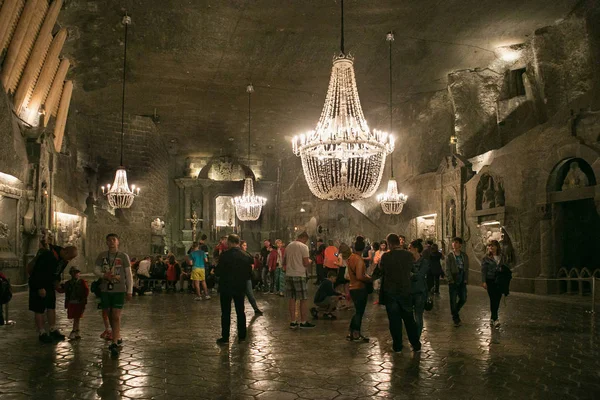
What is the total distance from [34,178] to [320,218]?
10.8 meters

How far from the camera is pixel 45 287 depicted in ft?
20.3

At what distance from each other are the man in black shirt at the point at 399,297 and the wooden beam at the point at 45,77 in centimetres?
1013

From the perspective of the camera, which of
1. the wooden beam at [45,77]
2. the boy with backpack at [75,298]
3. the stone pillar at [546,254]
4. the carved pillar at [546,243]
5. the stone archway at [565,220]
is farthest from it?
the wooden beam at [45,77]

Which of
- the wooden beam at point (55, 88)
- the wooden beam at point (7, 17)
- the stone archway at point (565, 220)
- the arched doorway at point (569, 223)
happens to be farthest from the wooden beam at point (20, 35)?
Result: the arched doorway at point (569, 223)

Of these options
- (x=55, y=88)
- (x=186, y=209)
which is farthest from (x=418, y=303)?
(x=186, y=209)

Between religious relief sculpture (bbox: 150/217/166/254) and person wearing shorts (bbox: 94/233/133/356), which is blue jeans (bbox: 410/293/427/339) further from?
religious relief sculpture (bbox: 150/217/166/254)

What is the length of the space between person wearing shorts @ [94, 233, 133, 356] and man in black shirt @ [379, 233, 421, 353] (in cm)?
267

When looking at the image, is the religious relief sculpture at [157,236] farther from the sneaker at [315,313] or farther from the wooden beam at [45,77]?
the sneaker at [315,313]

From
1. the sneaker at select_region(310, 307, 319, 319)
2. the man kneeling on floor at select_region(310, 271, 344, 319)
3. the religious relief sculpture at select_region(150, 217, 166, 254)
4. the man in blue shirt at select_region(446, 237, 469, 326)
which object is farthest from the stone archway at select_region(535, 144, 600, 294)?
the religious relief sculpture at select_region(150, 217, 166, 254)

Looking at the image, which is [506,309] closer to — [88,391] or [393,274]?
[393,274]

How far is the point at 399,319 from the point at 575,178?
26.1 feet

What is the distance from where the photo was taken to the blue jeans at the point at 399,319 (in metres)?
5.53

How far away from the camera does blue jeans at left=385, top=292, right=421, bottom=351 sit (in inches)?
218

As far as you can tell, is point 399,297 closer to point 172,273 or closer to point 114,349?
point 114,349
